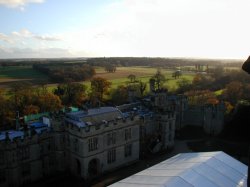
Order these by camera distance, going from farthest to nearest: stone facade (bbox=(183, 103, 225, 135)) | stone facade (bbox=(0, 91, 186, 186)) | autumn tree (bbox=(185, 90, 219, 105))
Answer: autumn tree (bbox=(185, 90, 219, 105)) < stone facade (bbox=(183, 103, 225, 135)) < stone facade (bbox=(0, 91, 186, 186))

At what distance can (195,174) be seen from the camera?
83.3 ft

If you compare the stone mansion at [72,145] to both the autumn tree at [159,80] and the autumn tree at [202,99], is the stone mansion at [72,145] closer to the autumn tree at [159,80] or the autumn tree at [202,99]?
the autumn tree at [202,99]

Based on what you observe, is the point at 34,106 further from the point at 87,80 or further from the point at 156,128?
the point at 87,80

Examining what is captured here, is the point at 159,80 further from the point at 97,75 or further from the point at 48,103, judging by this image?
the point at 48,103

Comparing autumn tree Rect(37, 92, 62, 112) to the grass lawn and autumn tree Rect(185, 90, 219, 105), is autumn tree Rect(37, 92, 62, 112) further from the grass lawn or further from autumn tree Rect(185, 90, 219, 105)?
the grass lawn

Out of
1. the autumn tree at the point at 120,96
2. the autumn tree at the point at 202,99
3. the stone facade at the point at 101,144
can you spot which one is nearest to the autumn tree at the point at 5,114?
the stone facade at the point at 101,144

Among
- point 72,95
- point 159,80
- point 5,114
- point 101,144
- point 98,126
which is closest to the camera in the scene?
point 98,126

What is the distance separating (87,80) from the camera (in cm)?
11919

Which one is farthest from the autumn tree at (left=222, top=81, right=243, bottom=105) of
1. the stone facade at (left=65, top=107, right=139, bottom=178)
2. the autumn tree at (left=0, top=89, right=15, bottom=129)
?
the autumn tree at (left=0, top=89, right=15, bottom=129)

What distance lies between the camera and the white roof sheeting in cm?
2406

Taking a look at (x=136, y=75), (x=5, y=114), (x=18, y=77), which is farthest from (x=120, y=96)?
(x=18, y=77)

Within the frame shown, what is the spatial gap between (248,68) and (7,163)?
1283 inches

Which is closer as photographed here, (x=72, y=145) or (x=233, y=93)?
(x=72, y=145)

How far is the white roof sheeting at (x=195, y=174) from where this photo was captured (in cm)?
2406
